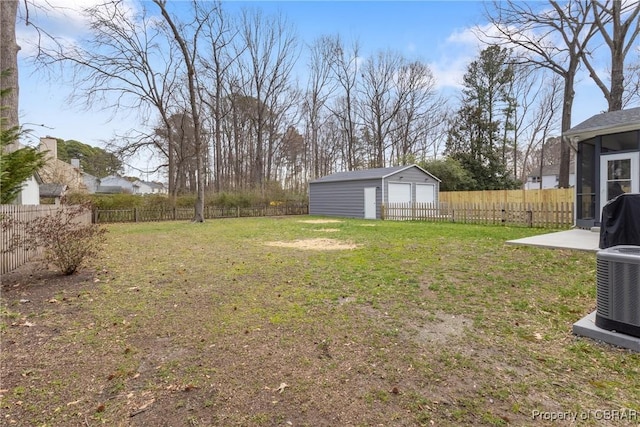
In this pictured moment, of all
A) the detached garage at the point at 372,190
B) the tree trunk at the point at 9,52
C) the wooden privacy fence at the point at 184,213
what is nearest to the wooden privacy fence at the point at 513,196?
the detached garage at the point at 372,190

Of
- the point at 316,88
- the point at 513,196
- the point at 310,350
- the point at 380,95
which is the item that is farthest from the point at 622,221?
the point at 316,88

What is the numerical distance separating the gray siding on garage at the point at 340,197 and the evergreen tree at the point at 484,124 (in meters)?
13.4

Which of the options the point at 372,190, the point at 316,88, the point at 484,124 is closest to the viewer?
the point at 372,190

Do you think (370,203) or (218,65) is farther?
(218,65)

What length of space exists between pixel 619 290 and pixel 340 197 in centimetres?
1847

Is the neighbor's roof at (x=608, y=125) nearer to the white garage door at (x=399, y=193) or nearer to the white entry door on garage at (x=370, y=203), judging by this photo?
the white garage door at (x=399, y=193)

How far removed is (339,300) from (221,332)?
152 cm

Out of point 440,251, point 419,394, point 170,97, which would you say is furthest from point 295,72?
point 419,394

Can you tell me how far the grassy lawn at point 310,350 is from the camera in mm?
2129

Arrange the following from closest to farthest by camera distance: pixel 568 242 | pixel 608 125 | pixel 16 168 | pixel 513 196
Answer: pixel 16 168 < pixel 568 242 < pixel 608 125 < pixel 513 196

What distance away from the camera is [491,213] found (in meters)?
14.3

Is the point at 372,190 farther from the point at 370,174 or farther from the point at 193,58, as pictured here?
the point at 193,58

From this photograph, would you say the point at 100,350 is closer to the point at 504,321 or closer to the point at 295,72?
the point at 504,321

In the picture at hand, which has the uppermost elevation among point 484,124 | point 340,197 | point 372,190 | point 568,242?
point 484,124
